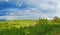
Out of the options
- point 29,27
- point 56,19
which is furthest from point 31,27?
point 56,19

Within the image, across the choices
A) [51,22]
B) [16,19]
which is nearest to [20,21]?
[16,19]

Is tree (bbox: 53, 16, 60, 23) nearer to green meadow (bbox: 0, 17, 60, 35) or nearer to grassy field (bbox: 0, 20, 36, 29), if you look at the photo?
green meadow (bbox: 0, 17, 60, 35)

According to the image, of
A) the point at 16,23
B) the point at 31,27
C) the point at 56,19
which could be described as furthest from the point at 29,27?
the point at 56,19

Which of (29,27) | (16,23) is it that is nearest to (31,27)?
(29,27)

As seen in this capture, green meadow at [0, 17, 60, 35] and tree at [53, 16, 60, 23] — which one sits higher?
tree at [53, 16, 60, 23]

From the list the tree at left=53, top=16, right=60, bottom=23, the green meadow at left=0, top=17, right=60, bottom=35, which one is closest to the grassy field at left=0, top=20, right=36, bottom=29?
the green meadow at left=0, top=17, right=60, bottom=35

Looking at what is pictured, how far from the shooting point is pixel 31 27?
3.12 m

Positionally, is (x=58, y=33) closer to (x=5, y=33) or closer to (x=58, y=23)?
(x=58, y=23)

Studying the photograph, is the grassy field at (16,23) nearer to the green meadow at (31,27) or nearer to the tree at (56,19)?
the green meadow at (31,27)

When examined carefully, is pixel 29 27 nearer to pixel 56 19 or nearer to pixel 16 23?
pixel 16 23

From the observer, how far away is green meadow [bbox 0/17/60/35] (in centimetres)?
307

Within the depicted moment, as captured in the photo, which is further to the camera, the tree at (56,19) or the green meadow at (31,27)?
the tree at (56,19)

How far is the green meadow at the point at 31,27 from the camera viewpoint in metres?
3.07

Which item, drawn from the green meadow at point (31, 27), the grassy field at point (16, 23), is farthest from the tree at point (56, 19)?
the grassy field at point (16, 23)
